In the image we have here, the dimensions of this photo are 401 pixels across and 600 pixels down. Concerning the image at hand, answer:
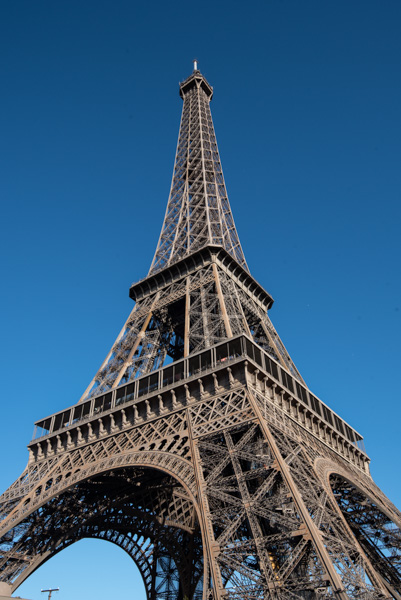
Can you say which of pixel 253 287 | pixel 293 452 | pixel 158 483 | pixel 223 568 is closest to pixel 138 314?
pixel 253 287

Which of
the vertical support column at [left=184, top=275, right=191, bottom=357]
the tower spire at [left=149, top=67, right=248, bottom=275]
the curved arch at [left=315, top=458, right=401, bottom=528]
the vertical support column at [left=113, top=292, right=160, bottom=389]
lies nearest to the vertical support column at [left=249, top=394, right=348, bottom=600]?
the curved arch at [left=315, top=458, right=401, bottom=528]

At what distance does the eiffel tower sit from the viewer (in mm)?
17953

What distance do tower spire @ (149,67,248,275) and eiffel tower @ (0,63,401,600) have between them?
436mm

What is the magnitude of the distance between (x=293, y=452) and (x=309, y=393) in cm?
981

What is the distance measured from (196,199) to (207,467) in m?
31.4

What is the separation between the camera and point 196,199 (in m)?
48.5

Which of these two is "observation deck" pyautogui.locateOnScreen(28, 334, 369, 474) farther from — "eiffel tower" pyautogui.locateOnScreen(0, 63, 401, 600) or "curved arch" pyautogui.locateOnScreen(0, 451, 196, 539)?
"curved arch" pyautogui.locateOnScreen(0, 451, 196, 539)

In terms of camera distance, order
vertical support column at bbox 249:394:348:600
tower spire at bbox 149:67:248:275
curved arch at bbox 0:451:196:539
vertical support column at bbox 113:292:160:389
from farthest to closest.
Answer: tower spire at bbox 149:67:248:275 < vertical support column at bbox 113:292:160:389 < curved arch at bbox 0:451:196:539 < vertical support column at bbox 249:394:348:600

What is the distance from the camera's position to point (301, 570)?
17297 mm

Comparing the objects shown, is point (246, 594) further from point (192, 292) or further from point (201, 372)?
point (192, 292)

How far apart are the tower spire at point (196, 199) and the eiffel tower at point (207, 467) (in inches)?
17.2

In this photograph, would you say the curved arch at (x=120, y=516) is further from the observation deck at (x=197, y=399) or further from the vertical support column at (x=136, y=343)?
the vertical support column at (x=136, y=343)

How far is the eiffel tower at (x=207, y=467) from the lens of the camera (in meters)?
18.0

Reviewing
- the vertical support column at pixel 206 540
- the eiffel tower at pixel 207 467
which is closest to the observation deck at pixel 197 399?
the eiffel tower at pixel 207 467
